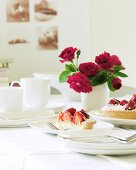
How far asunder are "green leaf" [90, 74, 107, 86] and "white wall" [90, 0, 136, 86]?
194cm

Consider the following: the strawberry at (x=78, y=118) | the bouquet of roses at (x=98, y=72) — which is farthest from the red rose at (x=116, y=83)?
the strawberry at (x=78, y=118)

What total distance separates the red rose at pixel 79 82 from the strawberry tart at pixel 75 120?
32cm

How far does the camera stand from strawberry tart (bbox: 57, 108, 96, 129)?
Result: 1.30 m

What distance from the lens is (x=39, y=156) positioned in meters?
1.09

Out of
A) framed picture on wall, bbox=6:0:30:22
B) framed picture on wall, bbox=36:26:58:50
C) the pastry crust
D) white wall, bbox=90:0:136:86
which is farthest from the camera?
white wall, bbox=90:0:136:86

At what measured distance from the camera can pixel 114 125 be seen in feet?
4.72

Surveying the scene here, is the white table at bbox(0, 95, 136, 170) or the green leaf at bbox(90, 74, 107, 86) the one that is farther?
the green leaf at bbox(90, 74, 107, 86)

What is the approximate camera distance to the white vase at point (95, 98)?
5.82 feet

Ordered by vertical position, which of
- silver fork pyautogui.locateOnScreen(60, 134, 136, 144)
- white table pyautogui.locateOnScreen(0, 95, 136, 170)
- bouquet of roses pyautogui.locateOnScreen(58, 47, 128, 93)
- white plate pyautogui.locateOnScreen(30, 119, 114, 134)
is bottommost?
white table pyautogui.locateOnScreen(0, 95, 136, 170)

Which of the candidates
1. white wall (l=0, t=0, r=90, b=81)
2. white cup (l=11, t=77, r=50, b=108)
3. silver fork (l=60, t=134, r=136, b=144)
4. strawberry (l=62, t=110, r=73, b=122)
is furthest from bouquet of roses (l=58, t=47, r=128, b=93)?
white wall (l=0, t=0, r=90, b=81)

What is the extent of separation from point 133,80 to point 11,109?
235 centimetres

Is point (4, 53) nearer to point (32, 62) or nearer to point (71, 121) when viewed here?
point (32, 62)

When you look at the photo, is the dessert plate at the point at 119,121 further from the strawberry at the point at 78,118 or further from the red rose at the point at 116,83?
the red rose at the point at 116,83

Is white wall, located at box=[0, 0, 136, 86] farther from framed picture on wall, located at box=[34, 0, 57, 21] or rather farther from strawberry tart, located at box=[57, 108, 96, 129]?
strawberry tart, located at box=[57, 108, 96, 129]
